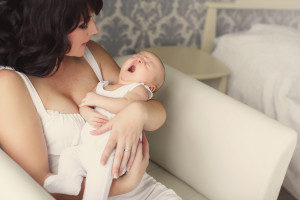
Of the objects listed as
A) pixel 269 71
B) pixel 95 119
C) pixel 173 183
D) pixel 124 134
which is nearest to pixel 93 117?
pixel 95 119

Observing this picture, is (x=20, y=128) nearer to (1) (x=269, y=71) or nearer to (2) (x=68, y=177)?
(2) (x=68, y=177)

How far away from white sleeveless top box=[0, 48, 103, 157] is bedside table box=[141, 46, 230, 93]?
3.78 ft

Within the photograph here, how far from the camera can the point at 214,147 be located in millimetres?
1280

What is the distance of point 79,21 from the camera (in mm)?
1059

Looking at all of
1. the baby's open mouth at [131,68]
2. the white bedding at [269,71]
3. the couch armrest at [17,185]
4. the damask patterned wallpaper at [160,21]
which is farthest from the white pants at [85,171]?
the damask patterned wallpaper at [160,21]

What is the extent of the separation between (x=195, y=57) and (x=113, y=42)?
1.73 ft

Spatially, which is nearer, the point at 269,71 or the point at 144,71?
the point at 144,71

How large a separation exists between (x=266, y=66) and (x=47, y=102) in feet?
4.56

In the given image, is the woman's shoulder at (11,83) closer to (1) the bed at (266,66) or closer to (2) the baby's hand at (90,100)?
(2) the baby's hand at (90,100)

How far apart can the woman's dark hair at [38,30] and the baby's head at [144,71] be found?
0.21 meters

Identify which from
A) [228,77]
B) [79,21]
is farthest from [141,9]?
[79,21]

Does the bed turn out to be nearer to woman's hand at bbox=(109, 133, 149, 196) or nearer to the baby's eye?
woman's hand at bbox=(109, 133, 149, 196)

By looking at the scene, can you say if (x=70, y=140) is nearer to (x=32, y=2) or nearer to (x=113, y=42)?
(x=32, y=2)

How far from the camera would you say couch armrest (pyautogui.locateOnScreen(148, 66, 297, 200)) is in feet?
3.78
